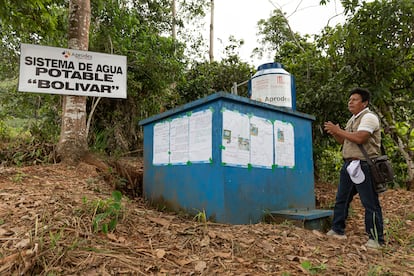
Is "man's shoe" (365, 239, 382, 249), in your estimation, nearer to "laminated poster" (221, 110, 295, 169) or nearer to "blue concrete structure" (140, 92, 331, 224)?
"blue concrete structure" (140, 92, 331, 224)

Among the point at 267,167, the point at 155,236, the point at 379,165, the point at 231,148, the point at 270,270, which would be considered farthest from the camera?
the point at 267,167

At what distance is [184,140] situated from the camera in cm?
368

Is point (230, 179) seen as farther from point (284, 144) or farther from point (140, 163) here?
point (140, 163)

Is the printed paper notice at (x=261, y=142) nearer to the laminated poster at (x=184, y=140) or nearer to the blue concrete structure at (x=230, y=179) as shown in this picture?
the blue concrete structure at (x=230, y=179)

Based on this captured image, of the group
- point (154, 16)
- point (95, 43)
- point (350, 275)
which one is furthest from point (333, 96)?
point (154, 16)

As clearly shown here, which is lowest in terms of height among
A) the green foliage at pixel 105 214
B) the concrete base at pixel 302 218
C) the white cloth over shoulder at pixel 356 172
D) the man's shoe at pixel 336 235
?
the man's shoe at pixel 336 235

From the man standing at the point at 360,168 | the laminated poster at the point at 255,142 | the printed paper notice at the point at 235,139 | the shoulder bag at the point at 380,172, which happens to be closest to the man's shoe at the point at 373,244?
the man standing at the point at 360,168

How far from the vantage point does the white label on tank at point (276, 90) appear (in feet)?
13.7

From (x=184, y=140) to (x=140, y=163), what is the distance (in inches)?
96.2

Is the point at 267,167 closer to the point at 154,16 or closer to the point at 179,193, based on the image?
the point at 179,193

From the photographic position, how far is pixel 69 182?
3939mm

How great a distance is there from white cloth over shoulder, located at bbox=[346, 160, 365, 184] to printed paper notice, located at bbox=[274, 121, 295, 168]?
83 centimetres

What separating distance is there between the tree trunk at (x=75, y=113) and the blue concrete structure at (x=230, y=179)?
3.91 ft

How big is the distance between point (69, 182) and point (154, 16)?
23.7ft
